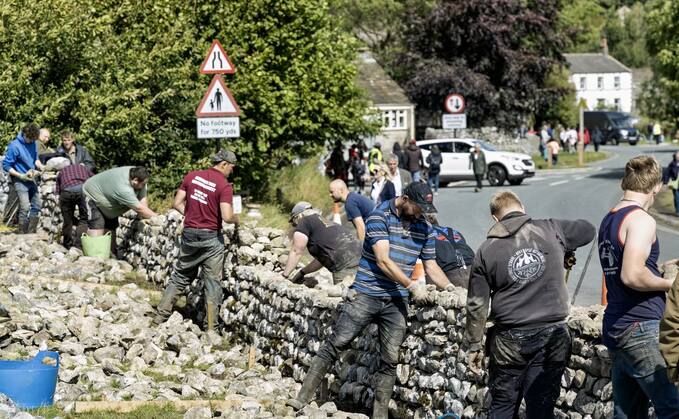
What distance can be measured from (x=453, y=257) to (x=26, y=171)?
8778 mm

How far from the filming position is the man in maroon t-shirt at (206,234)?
13227 millimetres

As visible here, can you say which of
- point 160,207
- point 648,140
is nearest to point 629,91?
point 648,140

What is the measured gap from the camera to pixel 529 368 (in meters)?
7.53

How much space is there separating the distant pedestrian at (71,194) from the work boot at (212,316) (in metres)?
3.63

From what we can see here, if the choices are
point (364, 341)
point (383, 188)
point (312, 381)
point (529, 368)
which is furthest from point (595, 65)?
point (529, 368)

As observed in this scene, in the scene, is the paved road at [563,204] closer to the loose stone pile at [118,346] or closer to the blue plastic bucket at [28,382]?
the loose stone pile at [118,346]

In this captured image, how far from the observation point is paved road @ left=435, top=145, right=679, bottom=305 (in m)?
18.6

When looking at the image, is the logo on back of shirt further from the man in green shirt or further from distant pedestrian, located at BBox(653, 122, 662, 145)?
distant pedestrian, located at BBox(653, 122, 662, 145)

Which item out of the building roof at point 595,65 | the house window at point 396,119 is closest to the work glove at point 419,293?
the house window at point 396,119

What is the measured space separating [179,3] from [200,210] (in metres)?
10.2

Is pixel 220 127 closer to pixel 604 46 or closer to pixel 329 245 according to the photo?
pixel 329 245

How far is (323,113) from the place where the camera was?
85.0ft

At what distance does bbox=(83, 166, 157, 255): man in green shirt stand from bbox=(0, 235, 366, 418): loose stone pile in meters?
0.82

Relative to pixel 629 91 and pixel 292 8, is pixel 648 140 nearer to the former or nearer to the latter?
pixel 629 91
